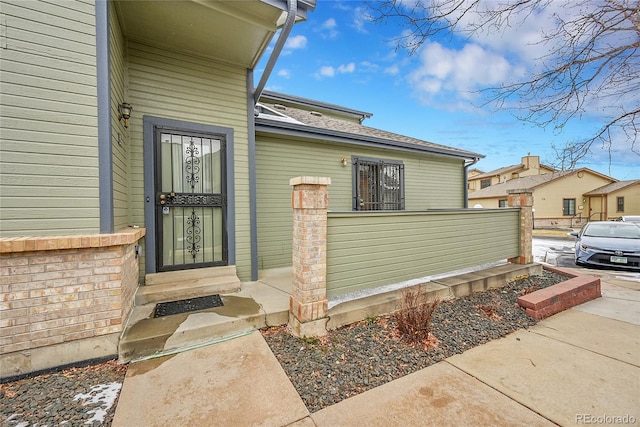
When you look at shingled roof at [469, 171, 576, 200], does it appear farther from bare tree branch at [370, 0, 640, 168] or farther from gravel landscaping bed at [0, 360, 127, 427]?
gravel landscaping bed at [0, 360, 127, 427]

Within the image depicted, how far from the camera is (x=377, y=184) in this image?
253 inches

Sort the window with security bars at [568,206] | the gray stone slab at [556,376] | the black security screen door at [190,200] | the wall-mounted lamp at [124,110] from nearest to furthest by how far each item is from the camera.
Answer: the gray stone slab at [556,376] < the wall-mounted lamp at [124,110] < the black security screen door at [190,200] < the window with security bars at [568,206]

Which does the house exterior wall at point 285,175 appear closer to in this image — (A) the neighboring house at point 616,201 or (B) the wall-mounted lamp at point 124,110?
(B) the wall-mounted lamp at point 124,110

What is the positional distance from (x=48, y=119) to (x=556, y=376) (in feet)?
16.3

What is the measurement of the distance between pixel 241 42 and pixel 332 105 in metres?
6.95

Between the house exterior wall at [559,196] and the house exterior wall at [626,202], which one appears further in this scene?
the house exterior wall at [626,202]

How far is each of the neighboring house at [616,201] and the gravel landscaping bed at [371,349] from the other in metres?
25.6

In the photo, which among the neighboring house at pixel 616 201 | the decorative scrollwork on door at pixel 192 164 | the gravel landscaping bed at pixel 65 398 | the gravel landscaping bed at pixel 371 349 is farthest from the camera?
the neighboring house at pixel 616 201

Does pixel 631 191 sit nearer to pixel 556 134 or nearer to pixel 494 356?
pixel 556 134

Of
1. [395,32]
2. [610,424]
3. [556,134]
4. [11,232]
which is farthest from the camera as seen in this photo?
[556,134]

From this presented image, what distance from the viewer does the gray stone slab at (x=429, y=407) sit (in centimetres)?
171

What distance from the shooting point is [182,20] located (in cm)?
315

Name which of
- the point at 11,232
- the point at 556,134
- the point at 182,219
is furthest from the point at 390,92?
the point at 11,232

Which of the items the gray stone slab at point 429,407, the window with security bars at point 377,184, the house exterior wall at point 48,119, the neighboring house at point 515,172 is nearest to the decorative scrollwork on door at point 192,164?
the house exterior wall at point 48,119
